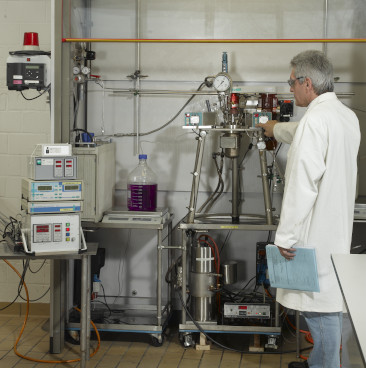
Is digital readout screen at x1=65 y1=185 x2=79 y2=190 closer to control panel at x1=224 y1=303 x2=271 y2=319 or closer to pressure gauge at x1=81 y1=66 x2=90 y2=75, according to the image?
pressure gauge at x1=81 y1=66 x2=90 y2=75

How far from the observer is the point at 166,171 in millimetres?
4246

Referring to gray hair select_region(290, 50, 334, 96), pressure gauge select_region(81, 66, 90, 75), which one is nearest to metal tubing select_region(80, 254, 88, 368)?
pressure gauge select_region(81, 66, 90, 75)

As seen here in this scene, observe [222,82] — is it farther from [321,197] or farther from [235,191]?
[321,197]

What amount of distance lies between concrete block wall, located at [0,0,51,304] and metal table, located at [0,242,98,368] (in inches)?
28.2

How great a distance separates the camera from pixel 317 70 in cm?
294

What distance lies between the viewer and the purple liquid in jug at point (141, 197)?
399 cm

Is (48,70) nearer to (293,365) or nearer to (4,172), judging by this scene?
(4,172)

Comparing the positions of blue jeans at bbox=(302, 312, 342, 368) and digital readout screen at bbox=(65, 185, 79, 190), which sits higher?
digital readout screen at bbox=(65, 185, 79, 190)

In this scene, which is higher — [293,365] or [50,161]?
[50,161]

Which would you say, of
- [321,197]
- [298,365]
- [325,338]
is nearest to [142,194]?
[298,365]

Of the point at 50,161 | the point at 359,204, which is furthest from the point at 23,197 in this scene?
the point at 359,204

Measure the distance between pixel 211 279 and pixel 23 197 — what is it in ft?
3.80

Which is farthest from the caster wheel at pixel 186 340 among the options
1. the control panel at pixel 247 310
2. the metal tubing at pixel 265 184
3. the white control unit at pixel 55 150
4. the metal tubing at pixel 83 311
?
the white control unit at pixel 55 150

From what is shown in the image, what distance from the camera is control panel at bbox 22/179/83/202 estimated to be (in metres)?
3.27
